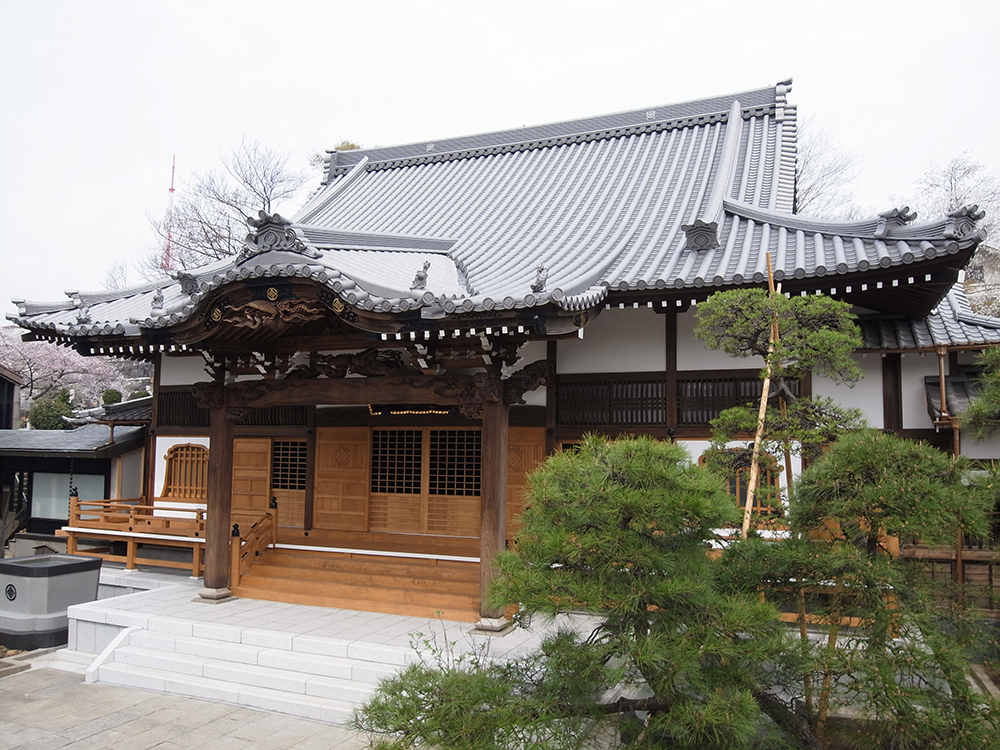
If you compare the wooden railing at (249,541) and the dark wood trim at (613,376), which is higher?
the dark wood trim at (613,376)

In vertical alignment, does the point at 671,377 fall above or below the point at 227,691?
above

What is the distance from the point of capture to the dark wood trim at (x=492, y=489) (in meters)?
8.63

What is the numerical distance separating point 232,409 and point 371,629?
3.80 meters

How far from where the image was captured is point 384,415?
455 inches

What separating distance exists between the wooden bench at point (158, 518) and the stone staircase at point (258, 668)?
3.17 metres

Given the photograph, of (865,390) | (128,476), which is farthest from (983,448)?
(128,476)

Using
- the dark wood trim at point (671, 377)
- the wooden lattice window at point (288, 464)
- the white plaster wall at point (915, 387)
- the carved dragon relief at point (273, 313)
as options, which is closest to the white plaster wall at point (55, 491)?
the wooden lattice window at point (288, 464)

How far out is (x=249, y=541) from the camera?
10703 mm

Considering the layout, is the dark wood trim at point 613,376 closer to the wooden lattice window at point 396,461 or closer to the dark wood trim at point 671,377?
the dark wood trim at point 671,377

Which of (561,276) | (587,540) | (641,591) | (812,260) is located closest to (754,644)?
(641,591)

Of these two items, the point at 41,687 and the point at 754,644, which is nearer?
the point at 754,644

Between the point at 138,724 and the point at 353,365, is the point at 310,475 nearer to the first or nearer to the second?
the point at 353,365

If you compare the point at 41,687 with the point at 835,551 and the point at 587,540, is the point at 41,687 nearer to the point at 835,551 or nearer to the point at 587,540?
the point at 587,540

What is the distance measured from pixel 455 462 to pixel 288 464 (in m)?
3.17
